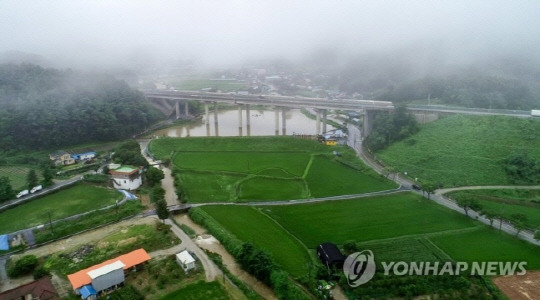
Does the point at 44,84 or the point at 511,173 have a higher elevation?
the point at 44,84

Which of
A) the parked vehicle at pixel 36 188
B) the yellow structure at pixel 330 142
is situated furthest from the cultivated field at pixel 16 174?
the yellow structure at pixel 330 142

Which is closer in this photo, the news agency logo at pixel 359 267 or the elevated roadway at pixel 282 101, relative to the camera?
the news agency logo at pixel 359 267

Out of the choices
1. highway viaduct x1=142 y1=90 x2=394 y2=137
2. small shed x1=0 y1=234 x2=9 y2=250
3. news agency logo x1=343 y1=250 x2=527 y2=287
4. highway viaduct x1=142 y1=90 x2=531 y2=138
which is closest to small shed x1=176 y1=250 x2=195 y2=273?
news agency logo x1=343 y1=250 x2=527 y2=287

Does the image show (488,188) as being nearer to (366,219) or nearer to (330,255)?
(366,219)

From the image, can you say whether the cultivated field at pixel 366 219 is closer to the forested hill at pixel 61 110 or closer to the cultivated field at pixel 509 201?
the cultivated field at pixel 509 201

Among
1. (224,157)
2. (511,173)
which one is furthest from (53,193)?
(511,173)

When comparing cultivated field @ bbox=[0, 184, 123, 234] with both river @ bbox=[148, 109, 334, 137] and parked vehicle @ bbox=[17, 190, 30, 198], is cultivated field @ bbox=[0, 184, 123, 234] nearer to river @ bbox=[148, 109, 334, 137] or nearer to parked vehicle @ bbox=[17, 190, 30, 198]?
parked vehicle @ bbox=[17, 190, 30, 198]

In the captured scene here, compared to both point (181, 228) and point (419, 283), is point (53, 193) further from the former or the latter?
point (419, 283)

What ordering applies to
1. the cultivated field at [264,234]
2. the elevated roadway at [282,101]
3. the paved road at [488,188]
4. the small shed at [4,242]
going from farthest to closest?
the elevated roadway at [282,101], the paved road at [488,188], the small shed at [4,242], the cultivated field at [264,234]
